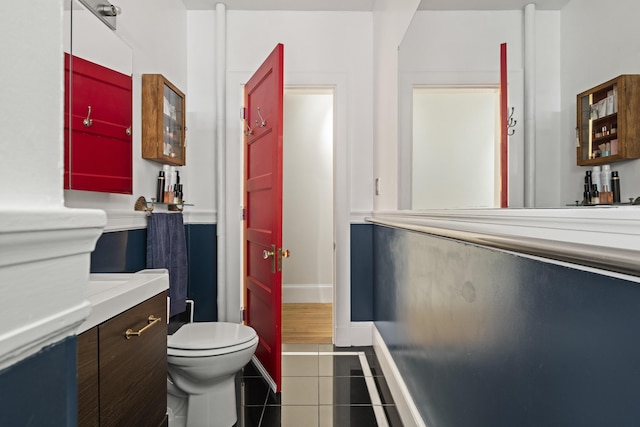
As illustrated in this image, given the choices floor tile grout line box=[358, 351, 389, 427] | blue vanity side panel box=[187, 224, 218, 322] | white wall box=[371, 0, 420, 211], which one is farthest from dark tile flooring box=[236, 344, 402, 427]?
white wall box=[371, 0, 420, 211]

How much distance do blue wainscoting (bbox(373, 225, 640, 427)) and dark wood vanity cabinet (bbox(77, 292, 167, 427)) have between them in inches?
39.0

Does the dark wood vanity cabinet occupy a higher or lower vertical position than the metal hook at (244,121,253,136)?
lower

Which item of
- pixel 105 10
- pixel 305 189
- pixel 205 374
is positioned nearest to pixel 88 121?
pixel 105 10

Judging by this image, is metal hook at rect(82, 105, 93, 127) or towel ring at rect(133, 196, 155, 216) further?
towel ring at rect(133, 196, 155, 216)

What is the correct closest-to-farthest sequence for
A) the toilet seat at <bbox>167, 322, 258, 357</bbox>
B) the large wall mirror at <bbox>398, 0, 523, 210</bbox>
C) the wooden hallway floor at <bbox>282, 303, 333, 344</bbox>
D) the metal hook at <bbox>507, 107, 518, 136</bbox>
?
1. the metal hook at <bbox>507, 107, 518, 136</bbox>
2. the large wall mirror at <bbox>398, 0, 523, 210</bbox>
3. the toilet seat at <bbox>167, 322, 258, 357</bbox>
4. the wooden hallway floor at <bbox>282, 303, 333, 344</bbox>

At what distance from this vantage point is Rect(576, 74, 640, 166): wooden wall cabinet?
50 centimetres

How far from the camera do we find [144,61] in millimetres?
2475

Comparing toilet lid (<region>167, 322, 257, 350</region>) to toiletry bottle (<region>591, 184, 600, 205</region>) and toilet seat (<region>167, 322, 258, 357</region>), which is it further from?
toiletry bottle (<region>591, 184, 600, 205</region>)

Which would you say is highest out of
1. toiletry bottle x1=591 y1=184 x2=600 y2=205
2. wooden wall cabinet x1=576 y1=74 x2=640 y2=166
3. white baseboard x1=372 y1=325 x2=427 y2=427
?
wooden wall cabinet x1=576 y1=74 x2=640 y2=166

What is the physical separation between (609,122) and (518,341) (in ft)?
1.77

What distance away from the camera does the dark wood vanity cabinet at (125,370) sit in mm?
1080

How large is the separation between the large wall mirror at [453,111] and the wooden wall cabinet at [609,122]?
21 cm

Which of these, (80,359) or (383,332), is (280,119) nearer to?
(383,332)

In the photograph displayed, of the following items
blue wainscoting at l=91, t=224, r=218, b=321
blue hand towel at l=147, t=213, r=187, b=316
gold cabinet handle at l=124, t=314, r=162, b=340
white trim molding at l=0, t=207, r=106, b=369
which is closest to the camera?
white trim molding at l=0, t=207, r=106, b=369
